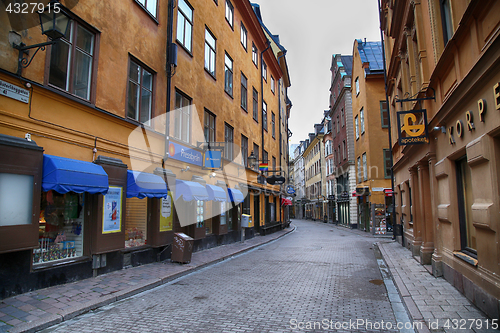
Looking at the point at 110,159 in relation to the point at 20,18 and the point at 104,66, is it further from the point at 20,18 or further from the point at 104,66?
the point at 20,18

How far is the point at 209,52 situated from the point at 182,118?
444 centimetres

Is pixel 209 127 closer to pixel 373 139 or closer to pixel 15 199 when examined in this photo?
pixel 15 199

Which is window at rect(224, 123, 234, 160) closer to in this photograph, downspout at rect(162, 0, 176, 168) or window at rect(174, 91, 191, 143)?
window at rect(174, 91, 191, 143)

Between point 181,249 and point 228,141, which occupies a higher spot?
point 228,141

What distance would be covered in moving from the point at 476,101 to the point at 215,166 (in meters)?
10.2

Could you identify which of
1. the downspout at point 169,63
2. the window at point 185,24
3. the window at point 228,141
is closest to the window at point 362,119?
the window at point 228,141

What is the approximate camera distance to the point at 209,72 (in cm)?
1534

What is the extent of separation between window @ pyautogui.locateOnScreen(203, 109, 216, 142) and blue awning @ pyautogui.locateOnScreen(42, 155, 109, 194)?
732cm

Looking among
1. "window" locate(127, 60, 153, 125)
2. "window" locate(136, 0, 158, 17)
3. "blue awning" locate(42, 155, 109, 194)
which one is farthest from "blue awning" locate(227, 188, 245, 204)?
"blue awning" locate(42, 155, 109, 194)

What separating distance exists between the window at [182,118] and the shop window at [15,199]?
253 inches

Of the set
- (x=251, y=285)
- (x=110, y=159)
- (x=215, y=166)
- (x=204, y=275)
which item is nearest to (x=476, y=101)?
(x=251, y=285)

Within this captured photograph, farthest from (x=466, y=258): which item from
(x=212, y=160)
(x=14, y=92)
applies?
(x=212, y=160)

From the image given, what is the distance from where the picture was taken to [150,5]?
11.2 m

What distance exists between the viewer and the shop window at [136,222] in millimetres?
9820
